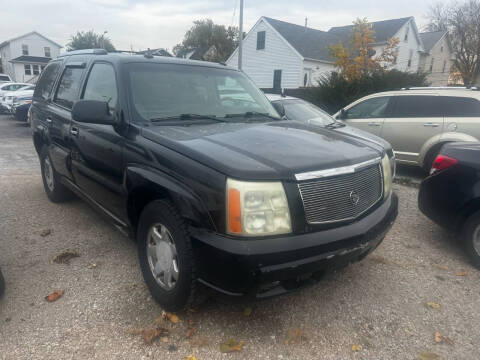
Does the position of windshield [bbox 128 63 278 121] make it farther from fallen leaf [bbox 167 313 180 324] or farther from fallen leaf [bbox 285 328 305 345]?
fallen leaf [bbox 285 328 305 345]

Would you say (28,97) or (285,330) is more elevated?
(28,97)

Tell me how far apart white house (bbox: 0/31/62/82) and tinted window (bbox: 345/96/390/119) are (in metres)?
A: 49.7

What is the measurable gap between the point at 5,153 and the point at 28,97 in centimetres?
733

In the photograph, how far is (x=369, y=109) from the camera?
310 inches

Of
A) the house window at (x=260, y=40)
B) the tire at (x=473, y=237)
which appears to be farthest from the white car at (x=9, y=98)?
the house window at (x=260, y=40)

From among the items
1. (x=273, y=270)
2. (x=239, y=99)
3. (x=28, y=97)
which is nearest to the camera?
(x=273, y=270)

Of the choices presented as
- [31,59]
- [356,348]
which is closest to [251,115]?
[356,348]

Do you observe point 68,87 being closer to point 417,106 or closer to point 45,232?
point 45,232

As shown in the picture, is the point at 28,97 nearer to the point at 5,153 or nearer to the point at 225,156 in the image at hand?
the point at 5,153

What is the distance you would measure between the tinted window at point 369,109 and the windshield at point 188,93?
4.52 meters

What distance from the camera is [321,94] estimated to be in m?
14.2

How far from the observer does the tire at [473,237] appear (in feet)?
11.8

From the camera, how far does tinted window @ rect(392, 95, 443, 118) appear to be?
679 cm

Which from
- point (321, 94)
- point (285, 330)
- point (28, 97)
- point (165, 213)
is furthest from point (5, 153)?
point (321, 94)
